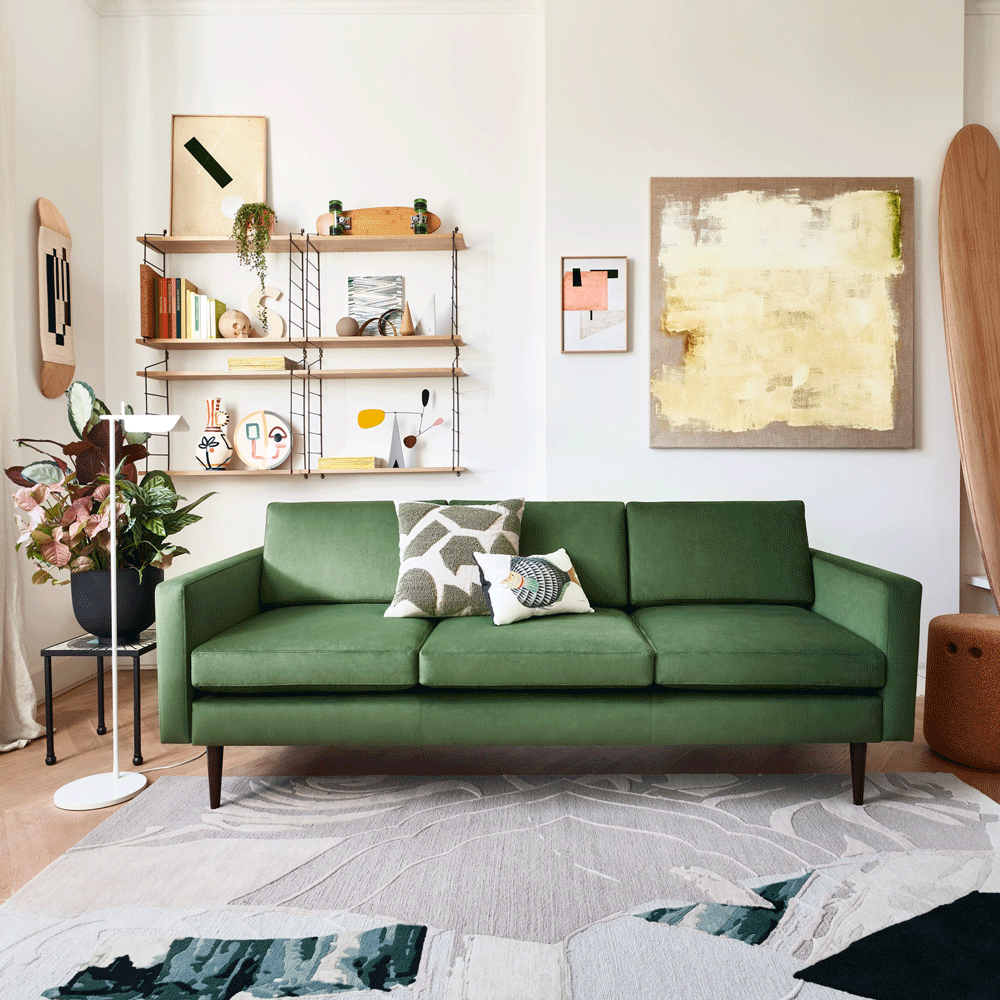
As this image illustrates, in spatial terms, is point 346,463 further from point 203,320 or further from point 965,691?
point 965,691

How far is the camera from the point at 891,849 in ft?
5.94

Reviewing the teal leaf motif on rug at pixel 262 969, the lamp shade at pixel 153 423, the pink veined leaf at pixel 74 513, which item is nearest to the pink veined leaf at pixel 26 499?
the pink veined leaf at pixel 74 513

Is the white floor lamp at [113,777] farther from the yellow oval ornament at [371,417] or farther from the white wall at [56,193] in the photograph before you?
the yellow oval ornament at [371,417]

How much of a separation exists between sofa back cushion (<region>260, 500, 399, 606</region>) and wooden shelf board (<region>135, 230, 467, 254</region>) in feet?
4.60

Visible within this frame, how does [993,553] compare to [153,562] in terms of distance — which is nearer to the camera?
[153,562]

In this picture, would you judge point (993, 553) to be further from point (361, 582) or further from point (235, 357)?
point (235, 357)

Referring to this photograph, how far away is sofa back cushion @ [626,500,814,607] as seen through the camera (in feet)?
8.45

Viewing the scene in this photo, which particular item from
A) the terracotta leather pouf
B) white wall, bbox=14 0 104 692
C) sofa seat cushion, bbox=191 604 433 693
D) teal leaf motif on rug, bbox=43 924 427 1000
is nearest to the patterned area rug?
teal leaf motif on rug, bbox=43 924 427 1000

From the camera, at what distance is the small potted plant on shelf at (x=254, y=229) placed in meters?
3.28

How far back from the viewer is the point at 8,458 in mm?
2664

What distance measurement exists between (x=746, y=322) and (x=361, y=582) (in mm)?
2099

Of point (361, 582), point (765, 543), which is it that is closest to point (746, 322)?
point (765, 543)

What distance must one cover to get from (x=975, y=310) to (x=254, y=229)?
3.27 meters

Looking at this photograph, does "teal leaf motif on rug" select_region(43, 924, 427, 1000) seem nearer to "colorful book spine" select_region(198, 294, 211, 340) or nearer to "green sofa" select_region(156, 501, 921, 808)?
"green sofa" select_region(156, 501, 921, 808)
